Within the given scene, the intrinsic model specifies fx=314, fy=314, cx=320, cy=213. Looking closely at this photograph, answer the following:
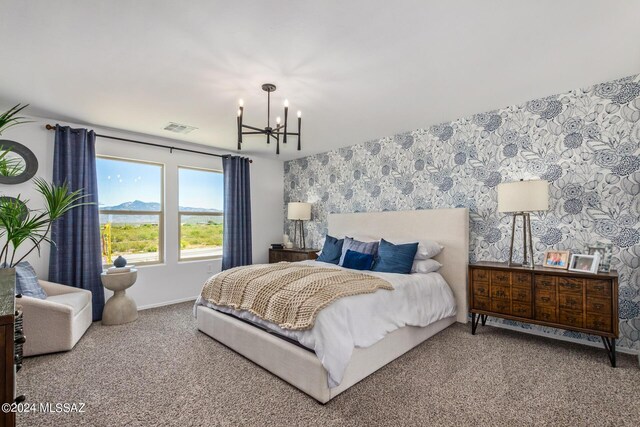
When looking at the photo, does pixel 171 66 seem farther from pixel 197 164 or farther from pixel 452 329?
pixel 452 329

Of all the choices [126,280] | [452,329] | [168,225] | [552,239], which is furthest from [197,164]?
[552,239]

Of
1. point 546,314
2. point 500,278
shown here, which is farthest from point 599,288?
point 500,278

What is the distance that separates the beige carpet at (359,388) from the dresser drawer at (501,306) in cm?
31

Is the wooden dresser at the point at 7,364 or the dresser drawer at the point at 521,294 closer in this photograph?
the wooden dresser at the point at 7,364

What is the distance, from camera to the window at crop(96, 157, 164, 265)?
4344mm

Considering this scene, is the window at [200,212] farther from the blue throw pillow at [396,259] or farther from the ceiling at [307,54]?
the blue throw pillow at [396,259]

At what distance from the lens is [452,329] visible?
3.54 meters

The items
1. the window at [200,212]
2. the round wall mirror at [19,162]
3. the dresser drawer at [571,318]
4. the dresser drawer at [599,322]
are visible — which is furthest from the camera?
the window at [200,212]

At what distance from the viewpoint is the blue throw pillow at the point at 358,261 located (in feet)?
12.3

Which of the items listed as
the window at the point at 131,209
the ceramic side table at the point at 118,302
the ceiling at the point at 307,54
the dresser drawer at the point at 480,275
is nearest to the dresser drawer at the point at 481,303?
the dresser drawer at the point at 480,275

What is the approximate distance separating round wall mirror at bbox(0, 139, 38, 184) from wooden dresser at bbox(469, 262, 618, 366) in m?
5.17

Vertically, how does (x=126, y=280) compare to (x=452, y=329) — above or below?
above

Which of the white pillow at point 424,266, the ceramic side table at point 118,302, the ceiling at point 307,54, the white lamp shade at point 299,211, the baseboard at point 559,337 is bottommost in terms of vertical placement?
the baseboard at point 559,337

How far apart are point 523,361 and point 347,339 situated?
1694mm
